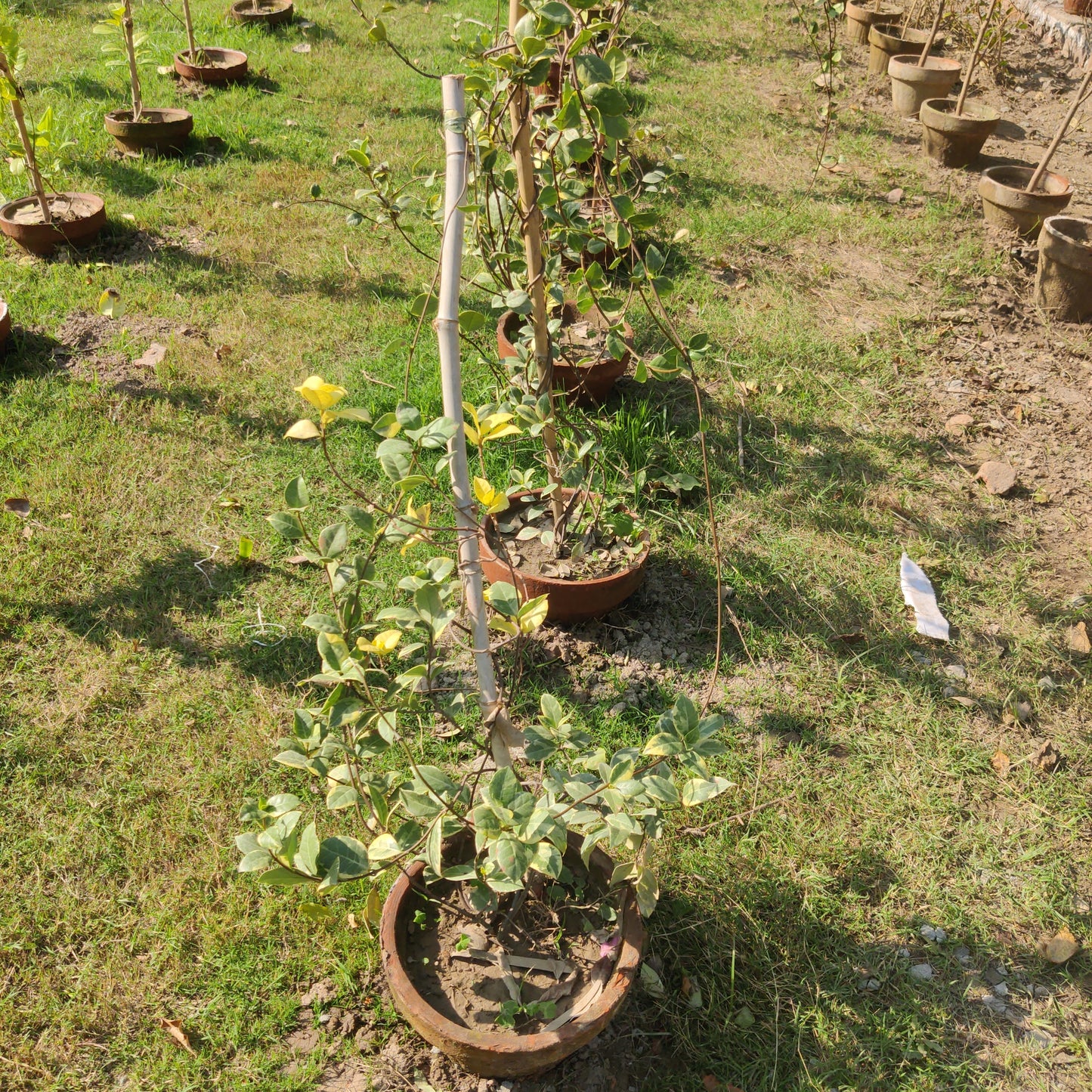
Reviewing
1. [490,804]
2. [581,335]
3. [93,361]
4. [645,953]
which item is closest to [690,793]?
[490,804]

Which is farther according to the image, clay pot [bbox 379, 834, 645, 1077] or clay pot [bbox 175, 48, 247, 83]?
clay pot [bbox 175, 48, 247, 83]

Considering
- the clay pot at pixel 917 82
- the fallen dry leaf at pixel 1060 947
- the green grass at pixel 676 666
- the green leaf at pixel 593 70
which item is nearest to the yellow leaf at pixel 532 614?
the green grass at pixel 676 666

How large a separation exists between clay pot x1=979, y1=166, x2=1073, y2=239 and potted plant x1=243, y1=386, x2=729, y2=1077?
4.41m

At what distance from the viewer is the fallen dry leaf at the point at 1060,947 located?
7.13ft

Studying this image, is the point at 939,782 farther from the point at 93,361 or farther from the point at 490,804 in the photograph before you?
the point at 93,361

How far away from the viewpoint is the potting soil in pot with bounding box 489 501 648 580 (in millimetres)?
2832

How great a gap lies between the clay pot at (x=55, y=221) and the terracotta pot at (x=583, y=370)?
234 cm

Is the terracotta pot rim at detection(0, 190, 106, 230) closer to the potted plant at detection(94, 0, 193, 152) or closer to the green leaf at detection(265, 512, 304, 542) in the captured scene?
the potted plant at detection(94, 0, 193, 152)

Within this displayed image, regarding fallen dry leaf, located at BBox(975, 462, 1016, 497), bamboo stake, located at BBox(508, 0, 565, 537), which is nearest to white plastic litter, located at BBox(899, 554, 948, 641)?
fallen dry leaf, located at BBox(975, 462, 1016, 497)

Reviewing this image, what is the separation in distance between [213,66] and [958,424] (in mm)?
5363

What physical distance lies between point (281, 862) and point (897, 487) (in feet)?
9.01

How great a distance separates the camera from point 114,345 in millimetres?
4004

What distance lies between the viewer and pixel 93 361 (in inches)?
154

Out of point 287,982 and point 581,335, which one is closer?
point 287,982
